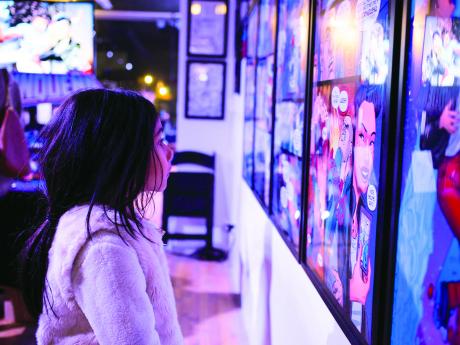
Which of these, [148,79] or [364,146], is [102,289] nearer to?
[364,146]

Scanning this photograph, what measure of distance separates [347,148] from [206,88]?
184 inches

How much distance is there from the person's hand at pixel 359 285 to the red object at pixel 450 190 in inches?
13.6

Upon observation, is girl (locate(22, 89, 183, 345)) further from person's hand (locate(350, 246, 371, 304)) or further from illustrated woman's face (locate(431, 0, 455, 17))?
illustrated woman's face (locate(431, 0, 455, 17))

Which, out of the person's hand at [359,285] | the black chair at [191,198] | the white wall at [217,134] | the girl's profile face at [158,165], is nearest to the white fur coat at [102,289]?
the girl's profile face at [158,165]

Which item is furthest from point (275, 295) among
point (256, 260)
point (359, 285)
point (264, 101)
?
point (359, 285)

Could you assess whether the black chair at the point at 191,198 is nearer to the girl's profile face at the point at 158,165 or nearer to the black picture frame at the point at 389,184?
the girl's profile face at the point at 158,165

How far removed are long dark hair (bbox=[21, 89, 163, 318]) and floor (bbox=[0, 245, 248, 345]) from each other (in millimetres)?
2418

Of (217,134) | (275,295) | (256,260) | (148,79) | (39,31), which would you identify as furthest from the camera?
(148,79)

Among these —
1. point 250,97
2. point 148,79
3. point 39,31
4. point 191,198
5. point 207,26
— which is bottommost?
point 191,198

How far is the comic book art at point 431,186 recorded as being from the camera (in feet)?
2.32

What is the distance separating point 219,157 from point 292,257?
3.96 meters

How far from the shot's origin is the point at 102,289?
1.04m

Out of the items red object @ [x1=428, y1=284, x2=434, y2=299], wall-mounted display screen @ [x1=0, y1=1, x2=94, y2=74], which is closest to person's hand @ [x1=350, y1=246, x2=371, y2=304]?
red object @ [x1=428, y1=284, x2=434, y2=299]

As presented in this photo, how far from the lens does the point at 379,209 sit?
0.98m
